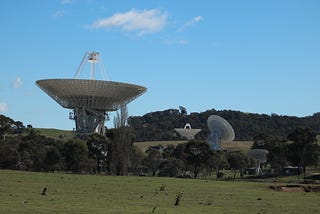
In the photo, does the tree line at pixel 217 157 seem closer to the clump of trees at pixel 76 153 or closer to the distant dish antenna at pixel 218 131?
the clump of trees at pixel 76 153

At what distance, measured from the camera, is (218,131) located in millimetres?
152750

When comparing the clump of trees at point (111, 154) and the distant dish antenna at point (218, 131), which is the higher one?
the distant dish antenna at point (218, 131)

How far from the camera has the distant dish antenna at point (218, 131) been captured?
491ft

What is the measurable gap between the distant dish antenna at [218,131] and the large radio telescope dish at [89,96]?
52.1 metres

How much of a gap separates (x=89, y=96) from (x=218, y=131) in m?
63.9

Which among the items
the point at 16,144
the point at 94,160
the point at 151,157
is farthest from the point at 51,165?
the point at 151,157

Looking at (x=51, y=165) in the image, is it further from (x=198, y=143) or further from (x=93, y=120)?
(x=198, y=143)

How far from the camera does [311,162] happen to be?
359 ft

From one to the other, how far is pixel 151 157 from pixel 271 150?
90.9 ft

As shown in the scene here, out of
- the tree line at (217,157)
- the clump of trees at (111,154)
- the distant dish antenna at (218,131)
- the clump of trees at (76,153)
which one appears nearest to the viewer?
the clump of trees at (76,153)

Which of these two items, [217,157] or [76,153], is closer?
[76,153]

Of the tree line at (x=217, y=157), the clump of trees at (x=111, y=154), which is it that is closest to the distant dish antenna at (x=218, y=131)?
the tree line at (x=217, y=157)

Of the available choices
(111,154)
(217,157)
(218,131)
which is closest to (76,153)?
(111,154)

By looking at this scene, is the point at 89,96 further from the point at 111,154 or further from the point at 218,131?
the point at 218,131
